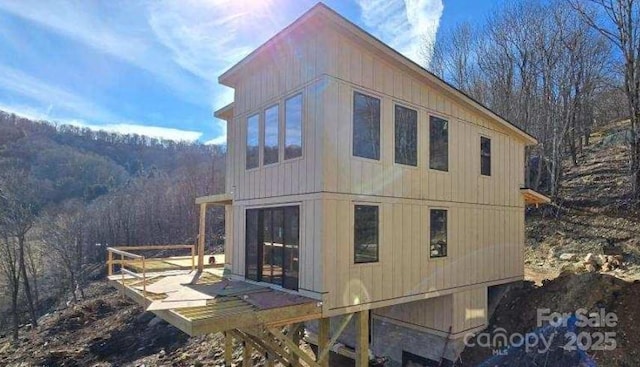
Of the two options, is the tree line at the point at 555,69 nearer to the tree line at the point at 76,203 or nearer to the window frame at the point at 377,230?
the window frame at the point at 377,230

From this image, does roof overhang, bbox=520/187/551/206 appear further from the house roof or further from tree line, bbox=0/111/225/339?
tree line, bbox=0/111/225/339

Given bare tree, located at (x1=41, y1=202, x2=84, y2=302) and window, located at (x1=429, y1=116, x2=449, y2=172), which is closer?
window, located at (x1=429, y1=116, x2=449, y2=172)

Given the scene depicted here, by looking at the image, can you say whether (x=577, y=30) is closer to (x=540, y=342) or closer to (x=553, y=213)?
(x=553, y=213)

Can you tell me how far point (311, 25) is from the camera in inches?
279

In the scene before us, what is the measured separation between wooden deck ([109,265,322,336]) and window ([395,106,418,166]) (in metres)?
3.47

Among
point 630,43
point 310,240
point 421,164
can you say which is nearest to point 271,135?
point 310,240

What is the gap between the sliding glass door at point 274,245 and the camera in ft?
24.5

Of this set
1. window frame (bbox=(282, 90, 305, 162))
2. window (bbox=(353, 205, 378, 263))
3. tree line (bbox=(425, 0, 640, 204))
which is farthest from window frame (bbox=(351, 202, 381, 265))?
tree line (bbox=(425, 0, 640, 204))

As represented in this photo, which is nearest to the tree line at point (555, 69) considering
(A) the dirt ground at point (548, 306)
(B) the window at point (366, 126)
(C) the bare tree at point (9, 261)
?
(A) the dirt ground at point (548, 306)

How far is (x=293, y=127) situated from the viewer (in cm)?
766

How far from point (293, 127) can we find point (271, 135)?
31.6 inches

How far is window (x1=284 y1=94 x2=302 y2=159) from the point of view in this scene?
24.6 ft

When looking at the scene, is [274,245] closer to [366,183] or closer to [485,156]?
[366,183]

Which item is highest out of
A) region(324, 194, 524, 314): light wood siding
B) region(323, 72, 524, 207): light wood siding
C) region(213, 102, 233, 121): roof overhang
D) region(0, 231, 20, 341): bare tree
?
region(213, 102, 233, 121): roof overhang
